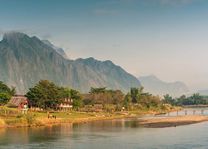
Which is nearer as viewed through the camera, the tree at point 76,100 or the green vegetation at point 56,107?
the green vegetation at point 56,107

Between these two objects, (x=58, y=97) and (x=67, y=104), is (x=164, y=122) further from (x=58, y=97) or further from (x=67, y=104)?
(x=67, y=104)

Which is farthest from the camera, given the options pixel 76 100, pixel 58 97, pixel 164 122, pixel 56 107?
pixel 76 100

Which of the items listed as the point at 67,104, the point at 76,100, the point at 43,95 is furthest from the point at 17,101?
the point at 76,100

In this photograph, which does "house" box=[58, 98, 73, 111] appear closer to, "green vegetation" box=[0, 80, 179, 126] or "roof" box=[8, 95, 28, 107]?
"green vegetation" box=[0, 80, 179, 126]

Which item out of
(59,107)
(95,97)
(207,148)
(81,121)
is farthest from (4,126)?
(95,97)

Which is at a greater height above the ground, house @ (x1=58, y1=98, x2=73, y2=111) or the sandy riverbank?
house @ (x1=58, y1=98, x2=73, y2=111)

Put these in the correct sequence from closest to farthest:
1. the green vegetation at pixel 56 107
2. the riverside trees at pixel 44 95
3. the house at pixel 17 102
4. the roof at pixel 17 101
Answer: the green vegetation at pixel 56 107
the riverside trees at pixel 44 95
the house at pixel 17 102
the roof at pixel 17 101

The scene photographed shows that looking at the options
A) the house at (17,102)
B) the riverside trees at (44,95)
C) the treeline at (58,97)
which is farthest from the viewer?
the house at (17,102)

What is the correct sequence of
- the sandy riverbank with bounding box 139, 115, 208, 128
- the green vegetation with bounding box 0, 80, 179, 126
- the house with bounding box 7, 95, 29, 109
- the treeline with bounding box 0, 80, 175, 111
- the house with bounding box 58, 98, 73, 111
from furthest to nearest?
the house with bounding box 58, 98, 73, 111
the house with bounding box 7, 95, 29, 109
the treeline with bounding box 0, 80, 175, 111
the sandy riverbank with bounding box 139, 115, 208, 128
the green vegetation with bounding box 0, 80, 179, 126

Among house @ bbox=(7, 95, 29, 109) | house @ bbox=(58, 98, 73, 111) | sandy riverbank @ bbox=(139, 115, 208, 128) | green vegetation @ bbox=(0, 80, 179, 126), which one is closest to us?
green vegetation @ bbox=(0, 80, 179, 126)

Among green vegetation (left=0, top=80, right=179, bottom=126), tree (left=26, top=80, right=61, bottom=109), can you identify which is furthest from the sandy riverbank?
tree (left=26, top=80, right=61, bottom=109)

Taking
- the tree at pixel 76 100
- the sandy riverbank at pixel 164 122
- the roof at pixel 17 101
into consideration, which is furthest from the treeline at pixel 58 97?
the sandy riverbank at pixel 164 122

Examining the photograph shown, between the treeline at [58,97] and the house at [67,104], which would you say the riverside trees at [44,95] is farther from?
the house at [67,104]

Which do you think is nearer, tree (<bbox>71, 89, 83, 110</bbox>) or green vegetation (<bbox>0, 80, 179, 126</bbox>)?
green vegetation (<bbox>0, 80, 179, 126</bbox>)
